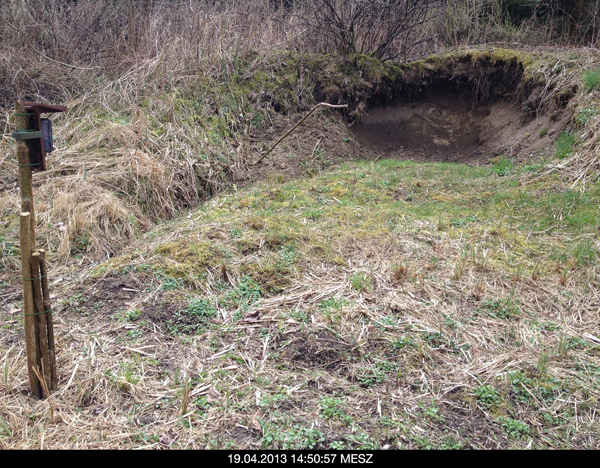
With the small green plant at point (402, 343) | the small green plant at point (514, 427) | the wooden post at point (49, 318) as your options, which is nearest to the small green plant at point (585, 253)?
the small green plant at point (402, 343)

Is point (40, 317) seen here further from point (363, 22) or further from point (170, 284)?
point (363, 22)

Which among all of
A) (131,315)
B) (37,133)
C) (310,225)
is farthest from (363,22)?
(37,133)

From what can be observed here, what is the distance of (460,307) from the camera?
3.65 metres

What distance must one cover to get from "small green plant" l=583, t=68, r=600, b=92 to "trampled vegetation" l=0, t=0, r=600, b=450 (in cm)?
3

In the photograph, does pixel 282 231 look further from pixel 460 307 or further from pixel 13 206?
pixel 13 206

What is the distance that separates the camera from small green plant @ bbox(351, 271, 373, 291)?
12.5ft

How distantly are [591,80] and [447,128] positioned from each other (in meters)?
2.62

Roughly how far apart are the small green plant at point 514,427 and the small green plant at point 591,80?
19.2ft

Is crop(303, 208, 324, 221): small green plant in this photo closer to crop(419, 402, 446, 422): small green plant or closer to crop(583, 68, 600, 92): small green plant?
crop(419, 402, 446, 422): small green plant

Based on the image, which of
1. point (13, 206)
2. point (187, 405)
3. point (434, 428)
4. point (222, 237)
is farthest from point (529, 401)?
point (13, 206)

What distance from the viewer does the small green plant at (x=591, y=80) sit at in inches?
265

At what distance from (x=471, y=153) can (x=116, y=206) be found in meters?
5.69

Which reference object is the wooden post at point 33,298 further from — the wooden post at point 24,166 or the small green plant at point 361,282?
the small green plant at point 361,282

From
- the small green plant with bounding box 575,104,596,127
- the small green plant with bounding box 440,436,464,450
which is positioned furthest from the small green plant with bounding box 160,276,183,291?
the small green plant with bounding box 575,104,596,127
